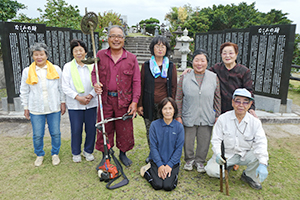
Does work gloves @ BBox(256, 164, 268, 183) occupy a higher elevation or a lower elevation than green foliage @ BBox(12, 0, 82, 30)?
lower

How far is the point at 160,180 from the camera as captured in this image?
2.80m

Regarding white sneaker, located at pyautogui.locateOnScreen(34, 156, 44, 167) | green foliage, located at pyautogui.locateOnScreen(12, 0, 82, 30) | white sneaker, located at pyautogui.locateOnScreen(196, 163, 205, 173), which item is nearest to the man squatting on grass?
white sneaker, located at pyautogui.locateOnScreen(196, 163, 205, 173)

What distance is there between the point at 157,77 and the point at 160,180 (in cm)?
135

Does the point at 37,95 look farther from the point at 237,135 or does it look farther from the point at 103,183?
the point at 237,135

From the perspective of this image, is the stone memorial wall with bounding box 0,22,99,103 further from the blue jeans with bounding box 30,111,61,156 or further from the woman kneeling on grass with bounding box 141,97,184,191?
the woman kneeling on grass with bounding box 141,97,184,191

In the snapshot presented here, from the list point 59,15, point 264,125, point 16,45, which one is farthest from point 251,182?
point 59,15

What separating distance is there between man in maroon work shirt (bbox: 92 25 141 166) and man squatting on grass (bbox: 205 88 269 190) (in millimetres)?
1205

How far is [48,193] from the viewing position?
2.73 m

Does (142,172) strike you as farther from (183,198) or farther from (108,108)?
(108,108)

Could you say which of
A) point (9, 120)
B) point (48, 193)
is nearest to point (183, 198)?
point (48, 193)

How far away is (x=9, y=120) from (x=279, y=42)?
267 inches

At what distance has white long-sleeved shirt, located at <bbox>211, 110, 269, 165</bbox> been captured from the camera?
272 centimetres

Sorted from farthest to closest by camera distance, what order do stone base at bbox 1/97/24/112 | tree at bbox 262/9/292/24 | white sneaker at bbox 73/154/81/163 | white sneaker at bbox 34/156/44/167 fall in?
1. tree at bbox 262/9/292/24
2. stone base at bbox 1/97/24/112
3. white sneaker at bbox 73/154/81/163
4. white sneaker at bbox 34/156/44/167

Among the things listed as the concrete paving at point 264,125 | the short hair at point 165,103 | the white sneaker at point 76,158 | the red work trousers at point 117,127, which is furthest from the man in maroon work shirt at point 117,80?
the concrete paving at point 264,125
